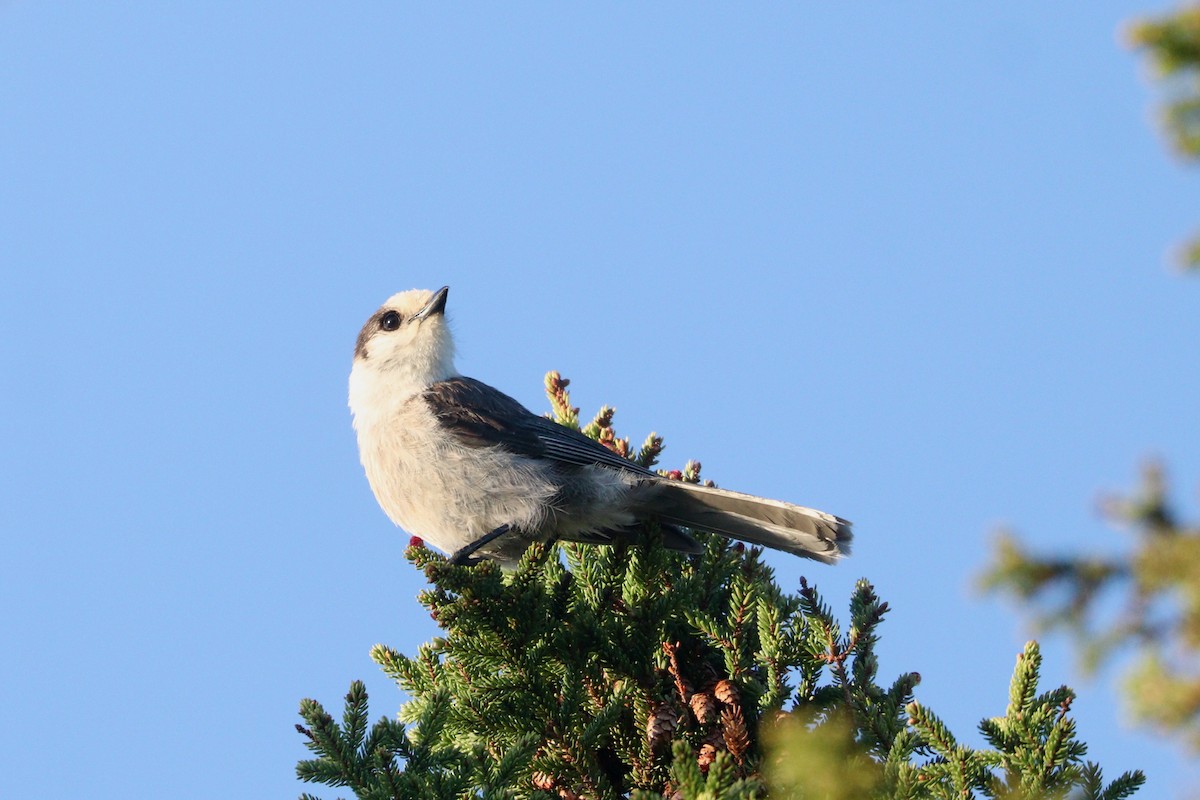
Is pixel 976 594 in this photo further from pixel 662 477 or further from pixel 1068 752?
pixel 662 477

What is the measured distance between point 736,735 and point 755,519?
1.30 meters

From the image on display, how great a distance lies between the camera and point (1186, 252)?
1.33 metres

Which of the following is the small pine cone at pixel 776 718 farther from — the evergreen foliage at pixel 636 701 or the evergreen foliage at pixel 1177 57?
the evergreen foliage at pixel 1177 57

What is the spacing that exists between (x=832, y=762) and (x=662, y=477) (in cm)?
325

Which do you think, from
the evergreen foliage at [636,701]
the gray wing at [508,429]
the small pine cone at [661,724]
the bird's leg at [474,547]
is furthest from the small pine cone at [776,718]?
the bird's leg at [474,547]

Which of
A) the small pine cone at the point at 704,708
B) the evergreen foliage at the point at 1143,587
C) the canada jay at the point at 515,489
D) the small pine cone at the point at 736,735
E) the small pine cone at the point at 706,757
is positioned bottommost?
the evergreen foliage at the point at 1143,587

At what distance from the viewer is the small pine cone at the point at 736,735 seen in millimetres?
3539

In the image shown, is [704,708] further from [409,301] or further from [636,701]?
[409,301]

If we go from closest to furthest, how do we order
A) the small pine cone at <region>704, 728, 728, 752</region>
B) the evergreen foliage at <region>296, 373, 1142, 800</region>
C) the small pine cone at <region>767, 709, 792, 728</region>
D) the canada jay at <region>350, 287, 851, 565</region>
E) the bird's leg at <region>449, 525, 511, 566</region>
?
the evergreen foliage at <region>296, 373, 1142, 800</region>
the small pine cone at <region>767, 709, 792, 728</region>
the small pine cone at <region>704, 728, 728, 752</region>
the canada jay at <region>350, 287, 851, 565</region>
the bird's leg at <region>449, 525, 511, 566</region>

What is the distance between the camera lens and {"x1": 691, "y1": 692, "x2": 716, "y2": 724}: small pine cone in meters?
3.71

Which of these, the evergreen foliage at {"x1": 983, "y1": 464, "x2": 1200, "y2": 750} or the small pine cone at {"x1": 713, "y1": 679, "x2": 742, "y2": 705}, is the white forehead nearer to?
the small pine cone at {"x1": 713, "y1": 679, "x2": 742, "y2": 705}

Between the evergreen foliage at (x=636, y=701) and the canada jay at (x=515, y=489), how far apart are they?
1.48ft

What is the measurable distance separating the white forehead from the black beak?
1.6 inches

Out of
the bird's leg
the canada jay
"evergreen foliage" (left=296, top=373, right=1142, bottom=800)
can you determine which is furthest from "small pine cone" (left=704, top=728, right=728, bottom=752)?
the bird's leg
